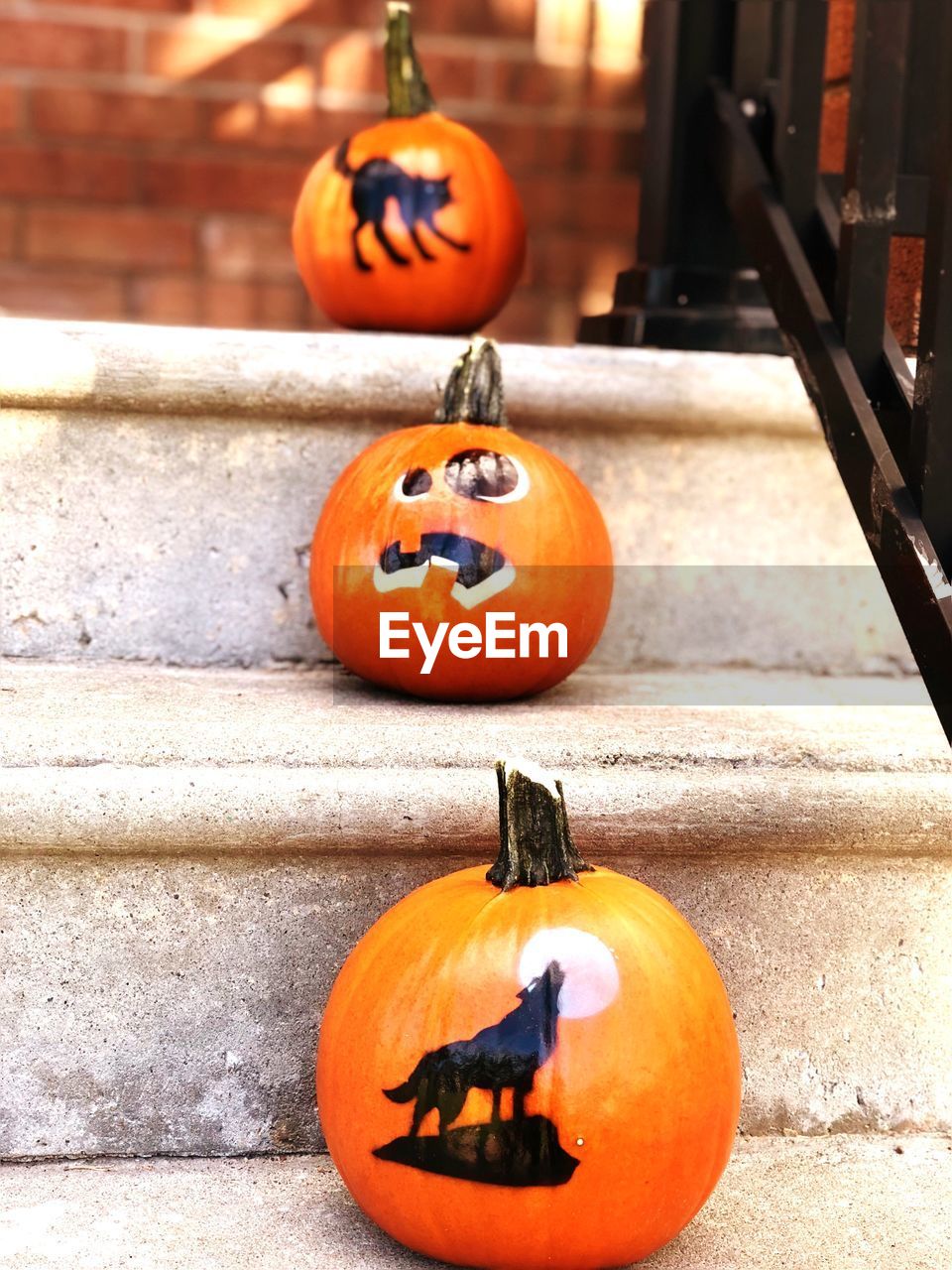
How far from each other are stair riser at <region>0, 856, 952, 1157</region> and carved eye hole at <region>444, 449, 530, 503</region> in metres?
0.32

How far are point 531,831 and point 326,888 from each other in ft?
0.70

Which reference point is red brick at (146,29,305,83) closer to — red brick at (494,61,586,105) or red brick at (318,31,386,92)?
red brick at (318,31,386,92)

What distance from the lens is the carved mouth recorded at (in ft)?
3.63

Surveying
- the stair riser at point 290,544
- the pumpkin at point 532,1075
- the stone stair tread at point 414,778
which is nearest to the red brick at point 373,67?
the stair riser at point 290,544

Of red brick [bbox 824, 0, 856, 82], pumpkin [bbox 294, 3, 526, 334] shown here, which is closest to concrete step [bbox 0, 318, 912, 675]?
pumpkin [bbox 294, 3, 526, 334]

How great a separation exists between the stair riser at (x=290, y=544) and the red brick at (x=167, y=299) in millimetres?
996

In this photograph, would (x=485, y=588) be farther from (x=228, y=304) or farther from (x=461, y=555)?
(x=228, y=304)

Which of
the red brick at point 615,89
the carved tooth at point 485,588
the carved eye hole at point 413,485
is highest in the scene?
the red brick at point 615,89

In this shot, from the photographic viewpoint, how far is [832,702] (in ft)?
4.06

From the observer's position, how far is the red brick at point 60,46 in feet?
6.97

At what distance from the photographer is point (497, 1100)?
0.75 metres

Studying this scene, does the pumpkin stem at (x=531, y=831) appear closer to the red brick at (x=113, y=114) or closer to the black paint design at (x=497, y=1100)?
the black paint design at (x=497, y=1100)

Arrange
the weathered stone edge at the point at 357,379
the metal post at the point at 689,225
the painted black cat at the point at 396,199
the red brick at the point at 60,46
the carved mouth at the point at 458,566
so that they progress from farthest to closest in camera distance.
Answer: the red brick at the point at 60,46
the metal post at the point at 689,225
the painted black cat at the point at 396,199
the weathered stone edge at the point at 357,379
the carved mouth at the point at 458,566

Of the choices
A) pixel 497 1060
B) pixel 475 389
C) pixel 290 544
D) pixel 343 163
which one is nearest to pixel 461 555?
Answer: pixel 475 389
